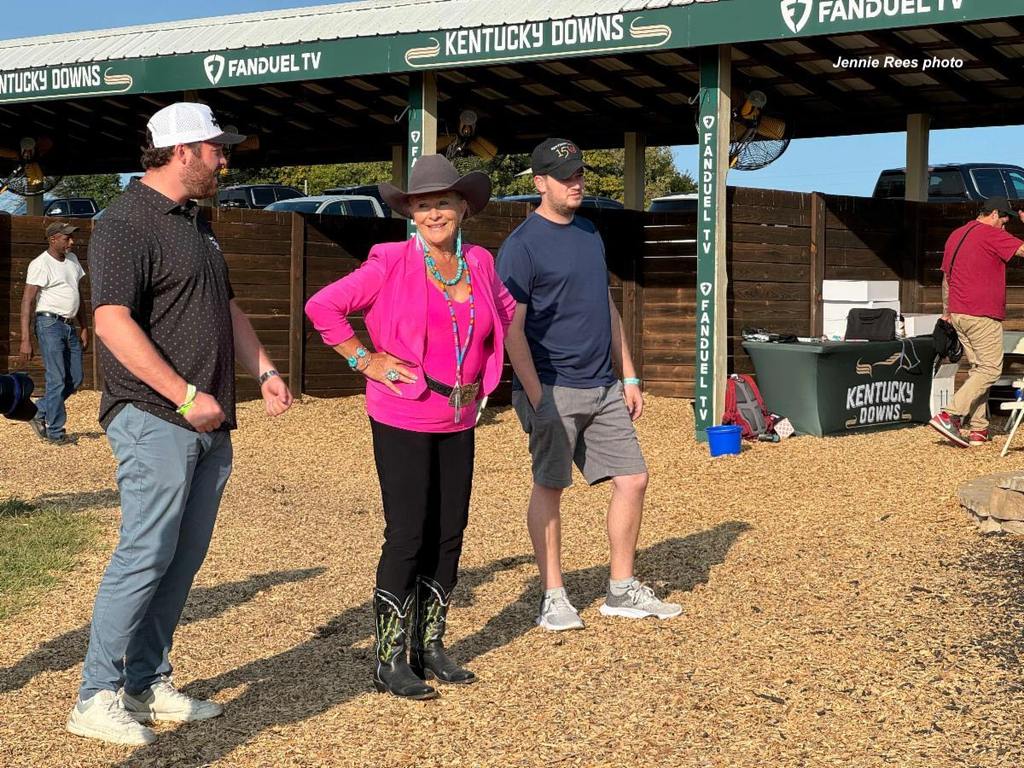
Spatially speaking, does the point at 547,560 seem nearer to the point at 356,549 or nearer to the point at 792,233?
the point at 356,549

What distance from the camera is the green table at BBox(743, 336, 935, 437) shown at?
1241 cm

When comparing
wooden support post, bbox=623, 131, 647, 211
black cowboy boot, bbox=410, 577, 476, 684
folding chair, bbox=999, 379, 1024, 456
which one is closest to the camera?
black cowboy boot, bbox=410, 577, 476, 684

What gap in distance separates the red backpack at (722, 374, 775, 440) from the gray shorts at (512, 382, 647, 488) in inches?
245

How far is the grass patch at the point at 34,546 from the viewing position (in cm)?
698

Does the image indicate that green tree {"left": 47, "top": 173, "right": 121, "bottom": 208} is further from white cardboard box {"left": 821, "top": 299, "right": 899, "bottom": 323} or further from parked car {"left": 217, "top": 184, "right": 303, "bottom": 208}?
white cardboard box {"left": 821, "top": 299, "right": 899, "bottom": 323}

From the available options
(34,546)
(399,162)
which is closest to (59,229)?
(34,546)

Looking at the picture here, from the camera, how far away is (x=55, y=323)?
41.6ft

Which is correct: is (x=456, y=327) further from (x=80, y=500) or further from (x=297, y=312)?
(x=297, y=312)

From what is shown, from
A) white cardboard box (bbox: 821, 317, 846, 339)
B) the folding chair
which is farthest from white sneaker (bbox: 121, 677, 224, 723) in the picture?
white cardboard box (bbox: 821, 317, 846, 339)

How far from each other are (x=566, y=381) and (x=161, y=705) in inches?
89.5

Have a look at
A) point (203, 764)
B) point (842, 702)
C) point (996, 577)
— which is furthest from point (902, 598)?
point (203, 764)

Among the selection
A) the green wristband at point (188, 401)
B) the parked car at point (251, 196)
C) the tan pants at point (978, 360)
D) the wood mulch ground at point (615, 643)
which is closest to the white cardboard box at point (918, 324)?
the tan pants at point (978, 360)

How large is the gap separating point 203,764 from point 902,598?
360 centimetres

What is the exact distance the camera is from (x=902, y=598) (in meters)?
6.68
